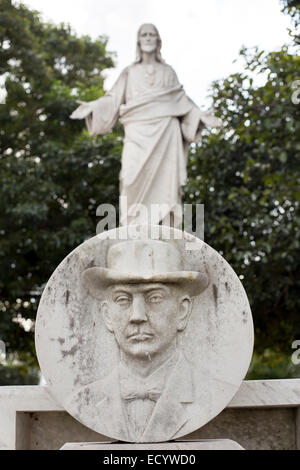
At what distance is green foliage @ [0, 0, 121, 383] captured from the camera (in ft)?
31.2

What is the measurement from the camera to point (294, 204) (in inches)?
333

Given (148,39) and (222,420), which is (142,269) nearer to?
(222,420)

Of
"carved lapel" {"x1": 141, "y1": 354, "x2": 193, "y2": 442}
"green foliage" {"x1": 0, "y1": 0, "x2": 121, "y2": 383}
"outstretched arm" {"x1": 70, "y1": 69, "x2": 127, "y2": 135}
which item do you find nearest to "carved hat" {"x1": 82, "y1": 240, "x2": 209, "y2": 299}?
"carved lapel" {"x1": 141, "y1": 354, "x2": 193, "y2": 442}

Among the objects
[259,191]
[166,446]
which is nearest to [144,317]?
[166,446]

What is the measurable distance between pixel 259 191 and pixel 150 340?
579 centimetres

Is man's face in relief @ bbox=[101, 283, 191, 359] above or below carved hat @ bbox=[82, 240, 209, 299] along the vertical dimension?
below

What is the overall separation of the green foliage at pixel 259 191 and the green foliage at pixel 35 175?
1741mm

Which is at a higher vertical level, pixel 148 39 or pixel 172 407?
pixel 148 39

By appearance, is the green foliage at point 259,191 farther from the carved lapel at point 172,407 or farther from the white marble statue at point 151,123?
the carved lapel at point 172,407

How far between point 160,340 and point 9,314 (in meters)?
7.09

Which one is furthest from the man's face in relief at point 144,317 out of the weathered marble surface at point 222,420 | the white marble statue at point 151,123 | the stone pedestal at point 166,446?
the white marble statue at point 151,123

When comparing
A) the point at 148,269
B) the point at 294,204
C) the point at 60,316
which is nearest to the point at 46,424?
the point at 60,316

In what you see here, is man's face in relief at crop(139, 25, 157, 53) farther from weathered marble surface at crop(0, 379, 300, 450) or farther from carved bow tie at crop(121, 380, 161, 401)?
carved bow tie at crop(121, 380, 161, 401)

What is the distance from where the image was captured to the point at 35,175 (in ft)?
32.6
